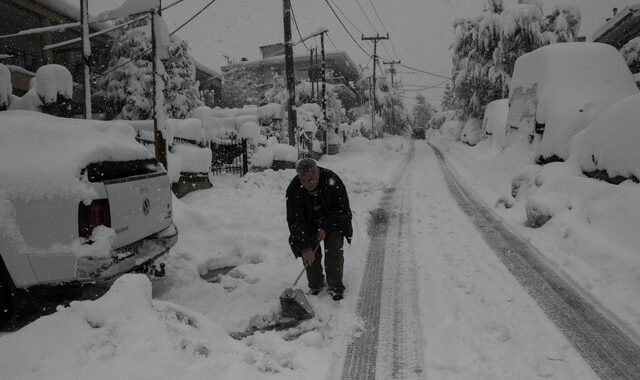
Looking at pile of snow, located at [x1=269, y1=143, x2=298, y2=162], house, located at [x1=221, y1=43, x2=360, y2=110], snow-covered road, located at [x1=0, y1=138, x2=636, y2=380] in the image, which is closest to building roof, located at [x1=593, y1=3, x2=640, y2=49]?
pile of snow, located at [x1=269, y1=143, x2=298, y2=162]

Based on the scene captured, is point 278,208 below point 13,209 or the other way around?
below

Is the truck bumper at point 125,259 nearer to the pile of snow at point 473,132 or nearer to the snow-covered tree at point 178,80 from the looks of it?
the snow-covered tree at point 178,80

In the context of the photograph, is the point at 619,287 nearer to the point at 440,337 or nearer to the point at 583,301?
the point at 583,301

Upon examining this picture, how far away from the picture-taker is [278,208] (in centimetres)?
848

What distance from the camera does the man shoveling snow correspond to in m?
4.31

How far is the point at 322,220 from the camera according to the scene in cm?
442

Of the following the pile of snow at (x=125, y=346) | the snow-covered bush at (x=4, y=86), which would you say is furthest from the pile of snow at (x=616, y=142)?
the snow-covered bush at (x=4, y=86)

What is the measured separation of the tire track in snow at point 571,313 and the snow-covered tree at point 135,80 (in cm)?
1536

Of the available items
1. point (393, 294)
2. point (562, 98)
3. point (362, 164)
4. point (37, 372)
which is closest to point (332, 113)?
point (362, 164)

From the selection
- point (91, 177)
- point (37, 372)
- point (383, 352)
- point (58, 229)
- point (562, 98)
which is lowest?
point (383, 352)

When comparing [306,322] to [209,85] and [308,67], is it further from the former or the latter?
[308,67]

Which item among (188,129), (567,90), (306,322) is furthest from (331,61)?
(306,322)

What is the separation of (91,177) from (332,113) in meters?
24.7

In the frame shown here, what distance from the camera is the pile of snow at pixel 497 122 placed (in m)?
16.0
